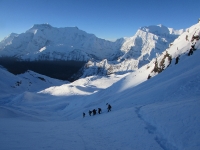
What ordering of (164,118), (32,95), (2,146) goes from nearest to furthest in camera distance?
(2,146), (164,118), (32,95)

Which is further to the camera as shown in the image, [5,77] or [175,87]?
[5,77]

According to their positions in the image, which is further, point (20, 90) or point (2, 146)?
point (20, 90)

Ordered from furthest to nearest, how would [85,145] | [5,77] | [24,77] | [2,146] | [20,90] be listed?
[24,77]
[5,77]
[20,90]
[85,145]
[2,146]

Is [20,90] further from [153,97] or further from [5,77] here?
[153,97]

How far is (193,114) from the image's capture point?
14.7 m

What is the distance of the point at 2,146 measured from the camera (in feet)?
41.0

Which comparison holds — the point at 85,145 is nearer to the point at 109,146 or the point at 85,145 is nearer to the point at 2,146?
the point at 109,146

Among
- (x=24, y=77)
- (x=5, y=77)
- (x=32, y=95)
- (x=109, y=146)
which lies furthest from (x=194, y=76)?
(x=24, y=77)

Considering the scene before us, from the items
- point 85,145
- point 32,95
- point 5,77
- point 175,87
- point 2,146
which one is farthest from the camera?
point 5,77

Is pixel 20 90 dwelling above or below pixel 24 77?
below

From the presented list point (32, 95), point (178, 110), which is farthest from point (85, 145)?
point (32, 95)

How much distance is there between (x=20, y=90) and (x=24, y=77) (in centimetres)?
3262

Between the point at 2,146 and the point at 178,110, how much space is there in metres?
13.7

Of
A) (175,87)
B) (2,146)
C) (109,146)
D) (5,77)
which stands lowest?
(109,146)
